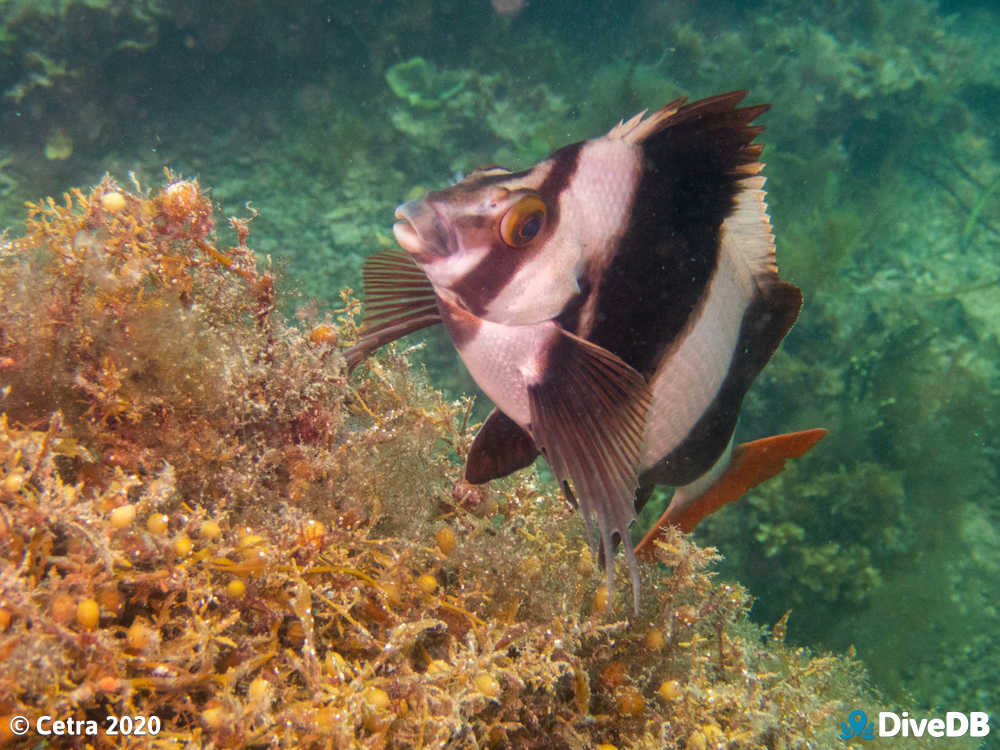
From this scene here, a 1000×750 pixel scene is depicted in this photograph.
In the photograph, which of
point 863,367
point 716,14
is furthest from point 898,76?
point 863,367

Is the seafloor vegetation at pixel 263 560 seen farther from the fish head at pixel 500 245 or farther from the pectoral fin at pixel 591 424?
the fish head at pixel 500 245

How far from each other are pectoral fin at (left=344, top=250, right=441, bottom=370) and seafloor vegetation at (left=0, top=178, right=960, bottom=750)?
17.4 inches

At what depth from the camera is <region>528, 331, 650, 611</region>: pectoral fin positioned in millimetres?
1215

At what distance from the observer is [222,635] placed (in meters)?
1.45

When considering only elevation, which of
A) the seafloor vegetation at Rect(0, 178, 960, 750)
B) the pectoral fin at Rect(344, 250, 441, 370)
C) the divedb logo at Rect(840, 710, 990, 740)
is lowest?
the divedb logo at Rect(840, 710, 990, 740)

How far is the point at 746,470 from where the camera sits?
6.02 feet

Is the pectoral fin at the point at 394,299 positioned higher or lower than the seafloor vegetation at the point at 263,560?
higher

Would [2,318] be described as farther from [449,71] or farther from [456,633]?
[449,71]

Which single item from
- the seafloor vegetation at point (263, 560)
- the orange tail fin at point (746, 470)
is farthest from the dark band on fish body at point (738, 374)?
the seafloor vegetation at point (263, 560)

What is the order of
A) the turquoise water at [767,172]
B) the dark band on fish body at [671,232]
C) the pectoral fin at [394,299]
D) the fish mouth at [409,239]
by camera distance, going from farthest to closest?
the turquoise water at [767,172], the pectoral fin at [394,299], the dark band on fish body at [671,232], the fish mouth at [409,239]

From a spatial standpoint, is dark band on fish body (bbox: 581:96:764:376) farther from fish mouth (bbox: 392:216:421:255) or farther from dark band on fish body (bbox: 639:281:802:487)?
fish mouth (bbox: 392:216:421:255)

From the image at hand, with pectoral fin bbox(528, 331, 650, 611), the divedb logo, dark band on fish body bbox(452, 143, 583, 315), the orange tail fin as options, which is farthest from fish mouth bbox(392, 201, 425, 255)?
the divedb logo

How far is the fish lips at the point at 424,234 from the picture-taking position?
3.73ft

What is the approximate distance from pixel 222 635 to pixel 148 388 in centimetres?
86
